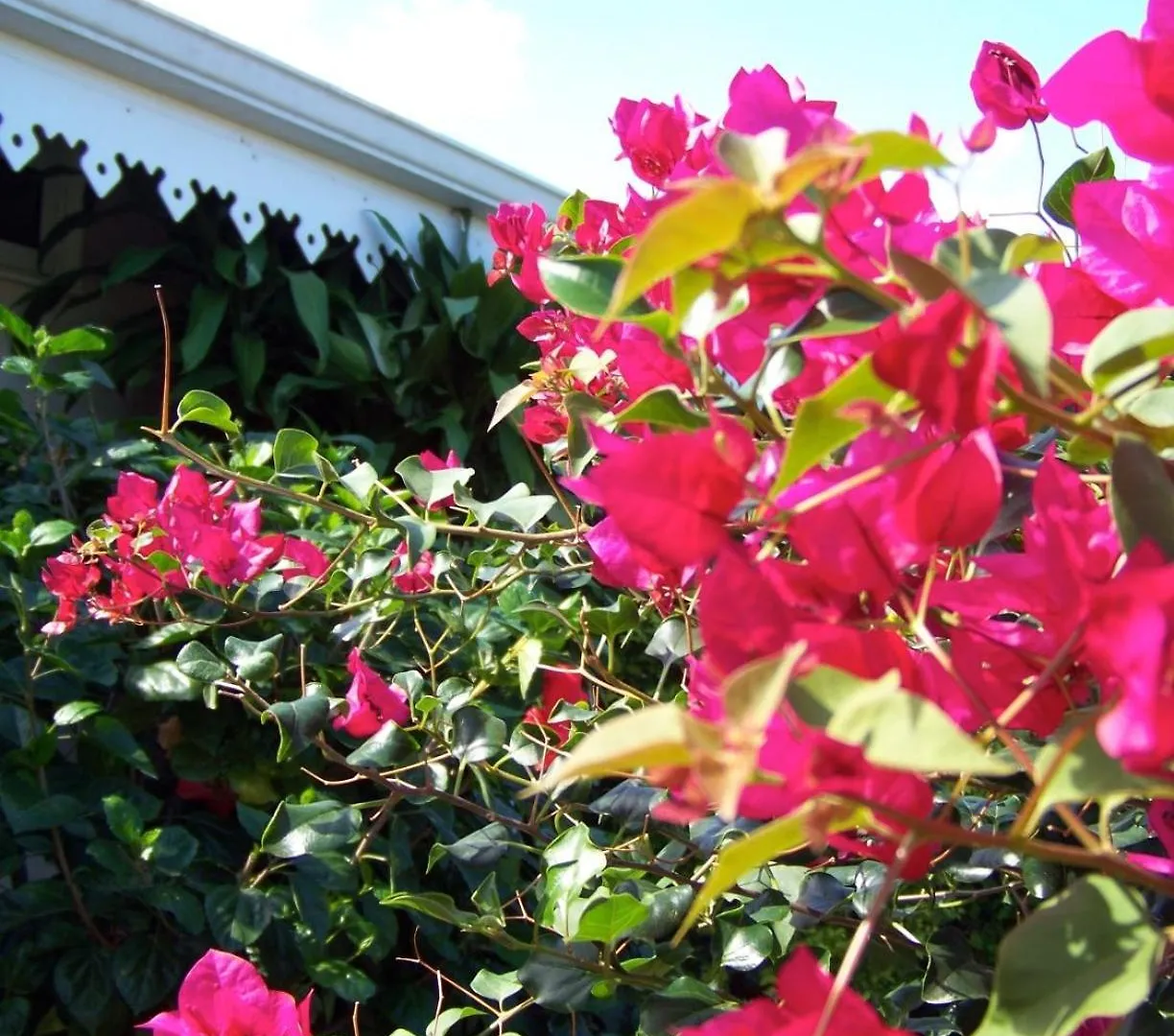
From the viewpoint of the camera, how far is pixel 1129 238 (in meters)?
0.42

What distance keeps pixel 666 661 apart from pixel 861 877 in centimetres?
20

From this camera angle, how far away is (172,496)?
96 centimetres

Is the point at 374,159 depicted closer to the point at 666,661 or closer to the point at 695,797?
the point at 666,661

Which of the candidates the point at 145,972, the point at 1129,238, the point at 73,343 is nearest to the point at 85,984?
the point at 145,972

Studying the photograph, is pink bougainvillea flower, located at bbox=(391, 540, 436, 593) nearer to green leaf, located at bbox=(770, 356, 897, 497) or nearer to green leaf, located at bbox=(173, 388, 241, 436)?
green leaf, located at bbox=(173, 388, 241, 436)

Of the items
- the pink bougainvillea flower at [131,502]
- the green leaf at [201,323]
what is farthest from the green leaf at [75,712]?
the green leaf at [201,323]

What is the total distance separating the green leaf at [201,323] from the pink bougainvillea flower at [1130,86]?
7.97 ft

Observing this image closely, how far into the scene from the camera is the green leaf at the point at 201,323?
8.59ft

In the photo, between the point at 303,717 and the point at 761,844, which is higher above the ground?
the point at 761,844

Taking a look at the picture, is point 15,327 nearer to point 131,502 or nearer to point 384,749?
point 131,502

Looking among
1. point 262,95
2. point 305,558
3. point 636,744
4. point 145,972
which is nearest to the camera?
point 636,744

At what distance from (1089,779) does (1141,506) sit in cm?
8

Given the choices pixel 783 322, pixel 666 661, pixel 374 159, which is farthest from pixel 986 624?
pixel 374 159

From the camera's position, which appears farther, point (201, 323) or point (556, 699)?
point (201, 323)
